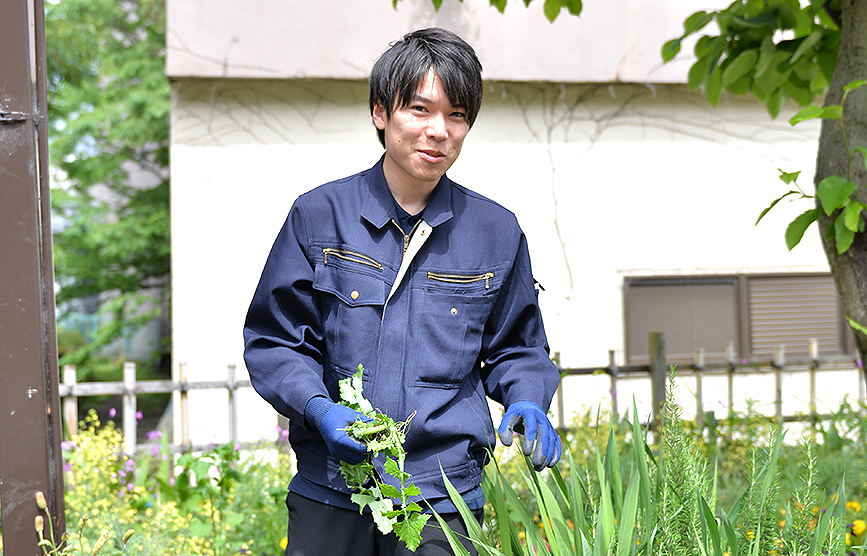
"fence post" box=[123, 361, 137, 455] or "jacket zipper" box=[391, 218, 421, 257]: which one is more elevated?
"jacket zipper" box=[391, 218, 421, 257]

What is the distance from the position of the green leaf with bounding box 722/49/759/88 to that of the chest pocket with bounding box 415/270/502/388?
178 cm

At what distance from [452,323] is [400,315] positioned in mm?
120

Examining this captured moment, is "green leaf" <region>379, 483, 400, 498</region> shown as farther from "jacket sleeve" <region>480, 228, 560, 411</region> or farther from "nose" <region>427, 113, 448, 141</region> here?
"nose" <region>427, 113, 448, 141</region>

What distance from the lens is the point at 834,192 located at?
2152 mm

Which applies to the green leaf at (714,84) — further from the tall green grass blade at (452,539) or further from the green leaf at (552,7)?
the tall green grass blade at (452,539)

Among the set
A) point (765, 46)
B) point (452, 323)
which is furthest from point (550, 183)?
point (452, 323)

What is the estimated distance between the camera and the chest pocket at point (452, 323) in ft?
5.08

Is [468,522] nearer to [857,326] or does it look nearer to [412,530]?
[412,530]

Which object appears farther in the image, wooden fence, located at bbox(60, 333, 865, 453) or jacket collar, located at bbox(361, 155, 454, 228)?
wooden fence, located at bbox(60, 333, 865, 453)

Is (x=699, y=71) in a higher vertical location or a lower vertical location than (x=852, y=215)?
higher

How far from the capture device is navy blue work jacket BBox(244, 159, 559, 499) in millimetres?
1529

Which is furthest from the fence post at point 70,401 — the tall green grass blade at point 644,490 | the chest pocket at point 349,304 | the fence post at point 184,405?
the tall green grass blade at point 644,490

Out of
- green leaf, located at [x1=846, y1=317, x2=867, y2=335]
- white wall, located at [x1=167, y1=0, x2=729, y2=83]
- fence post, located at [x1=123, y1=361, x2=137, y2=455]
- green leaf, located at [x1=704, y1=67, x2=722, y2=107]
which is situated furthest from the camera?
white wall, located at [x1=167, y1=0, x2=729, y2=83]

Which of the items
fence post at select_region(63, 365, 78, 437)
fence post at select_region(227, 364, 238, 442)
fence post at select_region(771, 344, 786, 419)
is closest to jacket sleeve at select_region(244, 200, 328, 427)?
fence post at select_region(227, 364, 238, 442)
